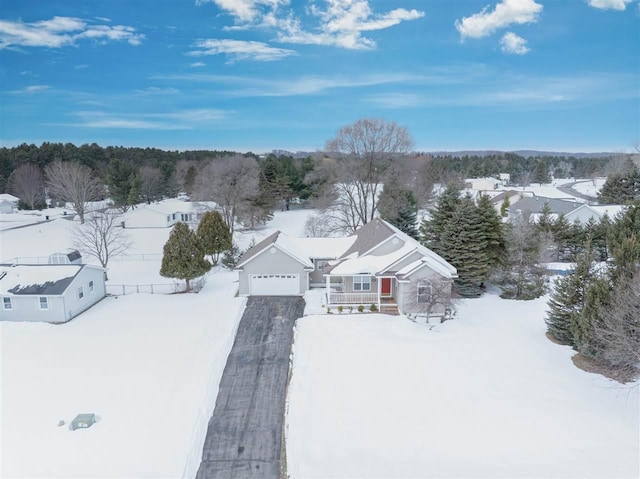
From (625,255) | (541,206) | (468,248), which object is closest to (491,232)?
(468,248)

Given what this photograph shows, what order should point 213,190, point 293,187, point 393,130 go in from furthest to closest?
point 293,187 → point 213,190 → point 393,130

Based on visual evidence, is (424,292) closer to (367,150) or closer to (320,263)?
(320,263)

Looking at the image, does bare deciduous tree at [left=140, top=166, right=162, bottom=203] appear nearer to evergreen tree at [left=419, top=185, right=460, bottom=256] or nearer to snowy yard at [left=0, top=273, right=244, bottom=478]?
snowy yard at [left=0, top=273, right=244, bottom=478]

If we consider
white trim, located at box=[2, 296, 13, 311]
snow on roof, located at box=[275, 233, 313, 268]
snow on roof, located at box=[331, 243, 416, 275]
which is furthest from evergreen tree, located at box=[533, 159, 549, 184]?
white trim, located at box=[2, 296, 13, 311]

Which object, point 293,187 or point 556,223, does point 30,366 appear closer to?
point 556,223

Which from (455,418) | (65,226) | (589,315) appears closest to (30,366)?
(455,418)

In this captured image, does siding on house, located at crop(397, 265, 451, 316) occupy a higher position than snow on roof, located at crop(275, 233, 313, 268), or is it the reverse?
snow on roof, located at crop(275, 233, 313, 268)
